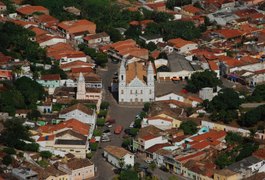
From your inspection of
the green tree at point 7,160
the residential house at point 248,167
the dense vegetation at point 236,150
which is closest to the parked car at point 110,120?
the dense vegetation at point 236,150

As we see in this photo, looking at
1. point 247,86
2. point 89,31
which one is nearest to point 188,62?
point 247,86

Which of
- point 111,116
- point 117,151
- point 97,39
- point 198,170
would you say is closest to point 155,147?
point 117,151

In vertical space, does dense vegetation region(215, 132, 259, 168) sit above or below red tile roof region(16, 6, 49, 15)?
below

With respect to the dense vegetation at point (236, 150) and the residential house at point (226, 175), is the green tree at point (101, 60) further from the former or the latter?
the residential house at point (226, 175)

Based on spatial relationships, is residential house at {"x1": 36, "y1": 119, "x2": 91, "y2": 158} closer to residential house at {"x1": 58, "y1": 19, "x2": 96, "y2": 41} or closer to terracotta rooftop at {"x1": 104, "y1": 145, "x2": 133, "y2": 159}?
terracotta rooftop at {"x1": 104, "y1": 145, "x2": 133, "y2": 159}

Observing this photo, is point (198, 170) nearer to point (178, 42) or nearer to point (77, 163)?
point (77, 163)

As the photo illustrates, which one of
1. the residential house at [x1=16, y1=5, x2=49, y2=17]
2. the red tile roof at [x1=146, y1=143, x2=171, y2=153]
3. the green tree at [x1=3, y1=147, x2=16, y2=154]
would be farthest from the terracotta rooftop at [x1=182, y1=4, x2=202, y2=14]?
A: the green tree at [x1=3, y1=147, x2=16, y2=154]
